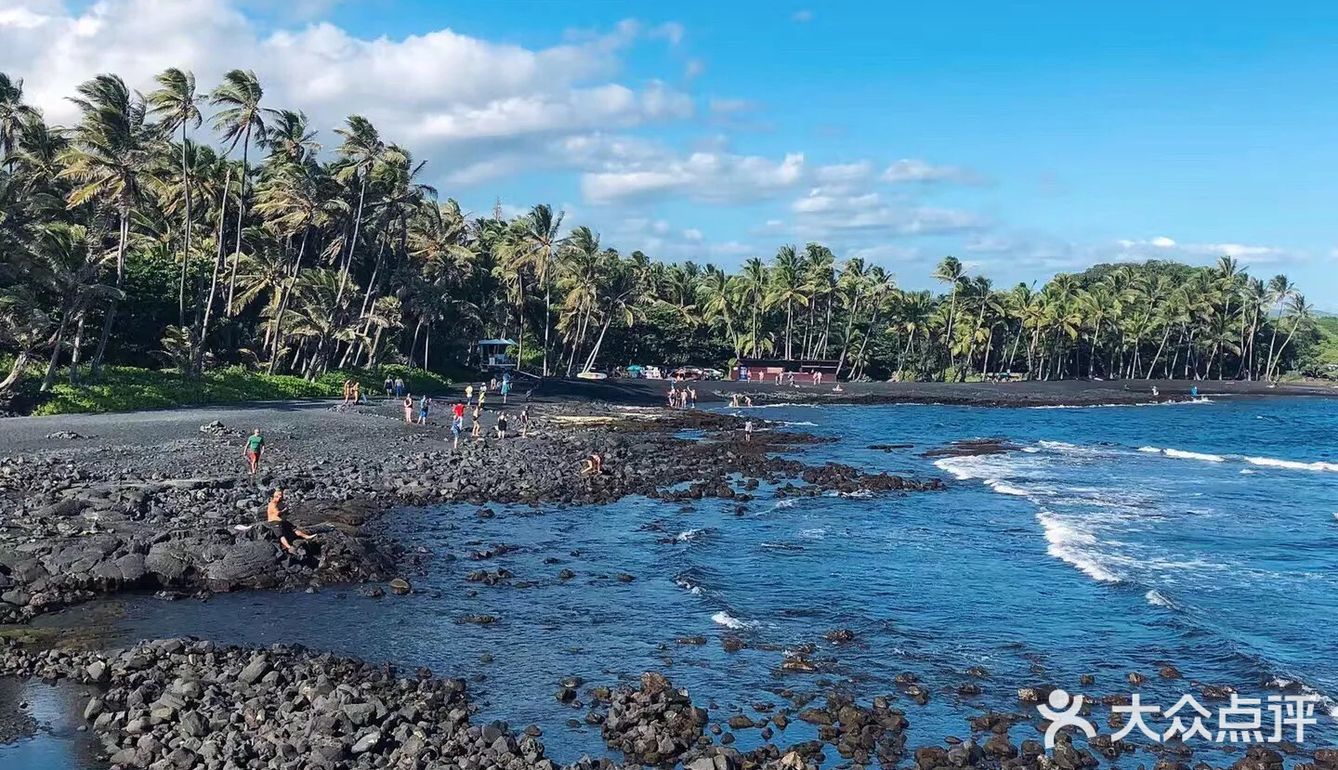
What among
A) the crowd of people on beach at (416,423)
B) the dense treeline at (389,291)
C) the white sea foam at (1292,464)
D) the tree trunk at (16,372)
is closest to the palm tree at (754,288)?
the dense treeline at (389,291)

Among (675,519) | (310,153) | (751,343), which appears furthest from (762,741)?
(751,343)

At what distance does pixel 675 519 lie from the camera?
3222 centimetres

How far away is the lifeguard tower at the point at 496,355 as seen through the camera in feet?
272

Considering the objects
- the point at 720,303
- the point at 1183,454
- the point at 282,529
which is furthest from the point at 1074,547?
the point at 720,303

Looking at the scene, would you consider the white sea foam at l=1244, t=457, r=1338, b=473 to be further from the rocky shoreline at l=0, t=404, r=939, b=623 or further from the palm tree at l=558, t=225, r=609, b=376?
the palm tree at l=558, t=225, r=609, b=376

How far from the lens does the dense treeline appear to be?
154 ft

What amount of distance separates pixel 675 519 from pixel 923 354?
3560 inches

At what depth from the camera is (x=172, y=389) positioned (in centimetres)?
4972

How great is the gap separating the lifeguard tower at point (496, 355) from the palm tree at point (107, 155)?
1386 inches

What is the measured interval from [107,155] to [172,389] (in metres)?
10.7

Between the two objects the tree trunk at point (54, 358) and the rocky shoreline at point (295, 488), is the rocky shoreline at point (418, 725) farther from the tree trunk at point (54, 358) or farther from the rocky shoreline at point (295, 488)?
the tree trunk at point (54, 358)

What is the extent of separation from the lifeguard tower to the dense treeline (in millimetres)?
1615

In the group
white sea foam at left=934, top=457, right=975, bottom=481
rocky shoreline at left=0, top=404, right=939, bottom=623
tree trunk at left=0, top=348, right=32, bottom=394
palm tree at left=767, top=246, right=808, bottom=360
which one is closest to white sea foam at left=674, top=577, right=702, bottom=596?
rocky shoreline at left=0, top=404, right=939, bottom=623

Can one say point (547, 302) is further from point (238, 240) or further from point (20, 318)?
point (20, 318)
